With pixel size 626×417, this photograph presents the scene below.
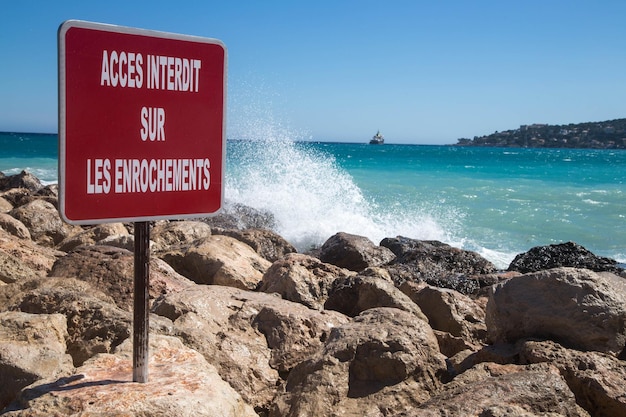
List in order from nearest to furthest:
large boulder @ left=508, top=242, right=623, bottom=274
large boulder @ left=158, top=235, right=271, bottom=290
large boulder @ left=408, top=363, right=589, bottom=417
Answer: large boulder @ left=408, top=363, right=589, bottom=417 < large boulder @ left=158, top=235, right=271, bottom=290 < large boulder @ left=508, top=242, right=623, bottom=274

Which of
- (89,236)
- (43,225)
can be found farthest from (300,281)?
(43,225)

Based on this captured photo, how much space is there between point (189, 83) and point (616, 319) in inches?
114

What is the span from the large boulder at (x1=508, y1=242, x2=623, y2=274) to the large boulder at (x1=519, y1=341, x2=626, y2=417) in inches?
186

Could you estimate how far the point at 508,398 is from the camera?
2.85m

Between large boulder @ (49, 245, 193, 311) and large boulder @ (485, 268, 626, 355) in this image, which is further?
large boulder @ (49, 245, 193, 311)

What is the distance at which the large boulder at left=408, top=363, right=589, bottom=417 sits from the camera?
276cm

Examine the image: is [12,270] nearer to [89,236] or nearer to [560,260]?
[89,236]

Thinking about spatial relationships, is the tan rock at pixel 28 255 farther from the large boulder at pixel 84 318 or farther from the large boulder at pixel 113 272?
the large boulder at pixel 84 318

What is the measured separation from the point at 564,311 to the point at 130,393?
105 inches

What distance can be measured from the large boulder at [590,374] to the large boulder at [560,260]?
472cm

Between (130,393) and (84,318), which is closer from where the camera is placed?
(130,393)

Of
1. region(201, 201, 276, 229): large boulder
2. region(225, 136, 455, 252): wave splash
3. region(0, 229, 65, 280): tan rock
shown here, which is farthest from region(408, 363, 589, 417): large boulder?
region(225, 136, 455, 252): wave splash

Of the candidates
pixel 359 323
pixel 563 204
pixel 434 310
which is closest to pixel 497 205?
pixel 563 204

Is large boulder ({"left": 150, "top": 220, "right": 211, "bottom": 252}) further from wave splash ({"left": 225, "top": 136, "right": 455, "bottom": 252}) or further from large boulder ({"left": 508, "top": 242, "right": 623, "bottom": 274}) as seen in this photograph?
wave splash ({"left": 225, "top": 136, "right": 455, "bottom": 252})
